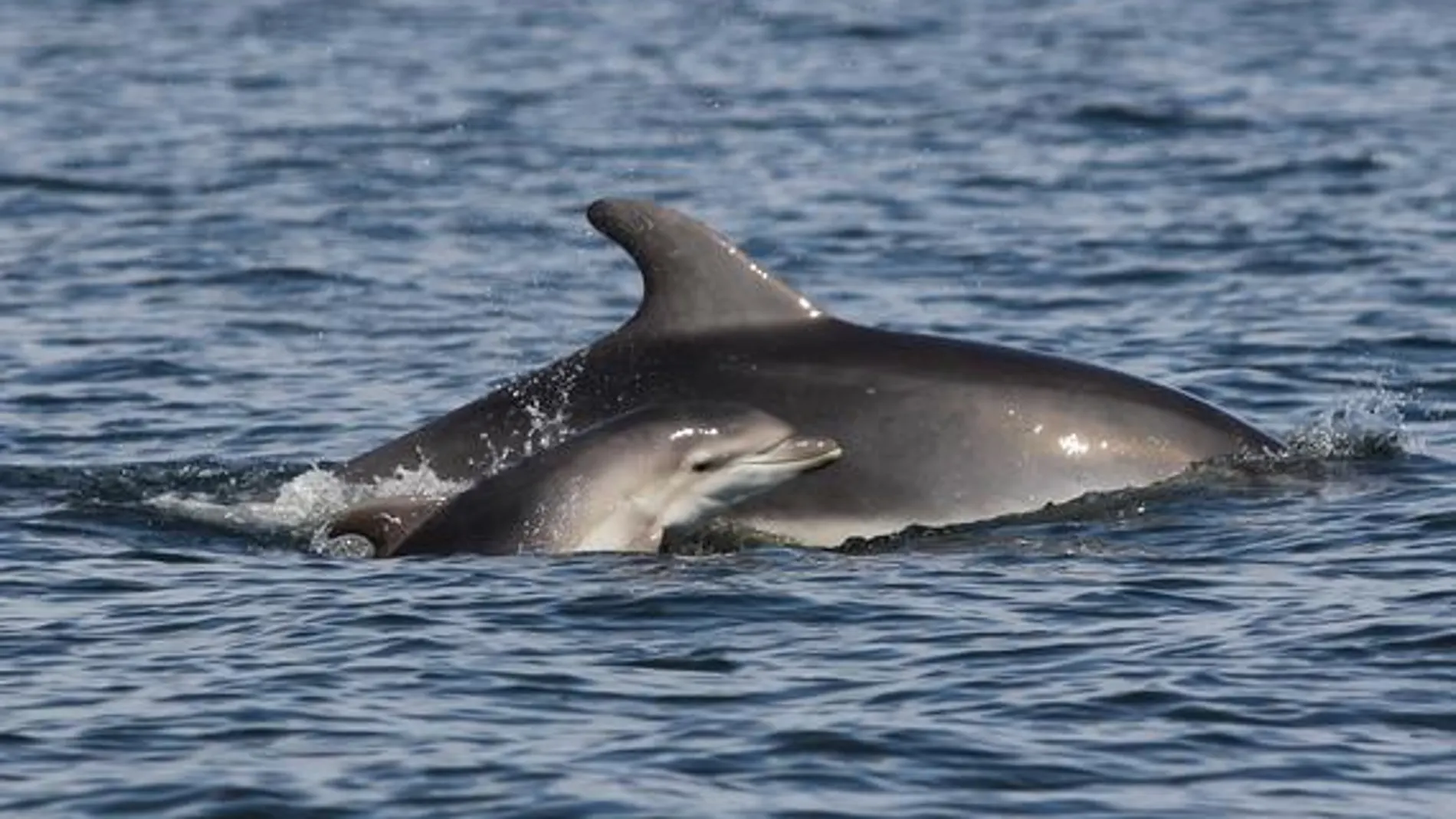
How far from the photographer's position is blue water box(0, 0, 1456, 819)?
46.2 feet

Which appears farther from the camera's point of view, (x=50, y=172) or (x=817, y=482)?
(x=50, y=172)

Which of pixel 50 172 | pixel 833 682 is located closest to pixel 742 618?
pixel 833 682

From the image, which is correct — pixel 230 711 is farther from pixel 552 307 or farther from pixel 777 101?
pixel 777 101

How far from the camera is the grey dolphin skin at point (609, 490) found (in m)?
17.3

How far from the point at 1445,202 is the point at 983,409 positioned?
12.6m

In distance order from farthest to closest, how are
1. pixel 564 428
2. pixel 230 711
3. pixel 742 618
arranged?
pixel 564 428
pixel 742 618
pixel 230 711

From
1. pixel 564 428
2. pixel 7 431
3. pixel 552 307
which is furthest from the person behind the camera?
pixel 552 307

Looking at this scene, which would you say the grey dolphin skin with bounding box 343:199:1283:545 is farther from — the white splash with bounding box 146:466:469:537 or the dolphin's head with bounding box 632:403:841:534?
the dolphin's head with bounding box 632:403:841:534

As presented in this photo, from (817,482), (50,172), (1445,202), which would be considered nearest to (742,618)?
(817,482)

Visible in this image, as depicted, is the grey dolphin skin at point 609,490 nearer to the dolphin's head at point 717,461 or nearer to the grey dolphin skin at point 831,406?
the dolphin's head at point 717,461

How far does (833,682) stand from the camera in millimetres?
14992

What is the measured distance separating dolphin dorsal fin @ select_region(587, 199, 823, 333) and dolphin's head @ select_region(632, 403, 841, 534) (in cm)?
130

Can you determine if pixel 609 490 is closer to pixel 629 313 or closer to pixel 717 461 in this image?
pixel 717 461

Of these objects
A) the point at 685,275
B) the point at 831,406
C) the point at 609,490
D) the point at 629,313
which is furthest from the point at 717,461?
the point at 629,313
